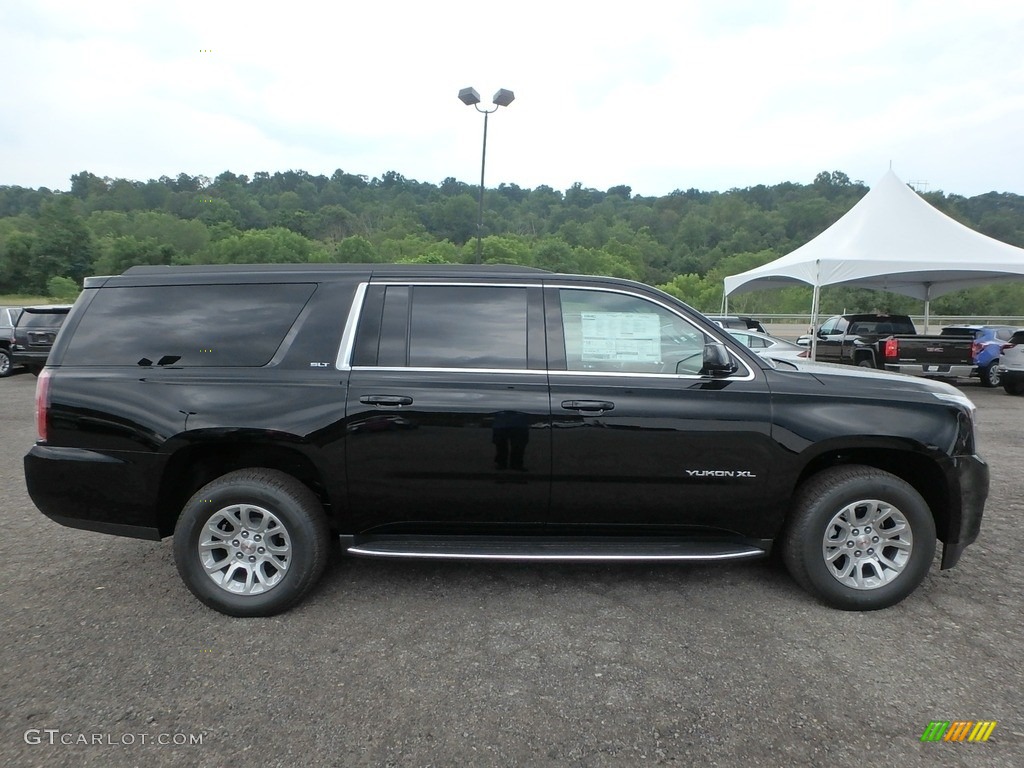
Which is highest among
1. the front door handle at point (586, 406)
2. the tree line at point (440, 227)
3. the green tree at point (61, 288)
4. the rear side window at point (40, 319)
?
the tree line at point (440, 227)

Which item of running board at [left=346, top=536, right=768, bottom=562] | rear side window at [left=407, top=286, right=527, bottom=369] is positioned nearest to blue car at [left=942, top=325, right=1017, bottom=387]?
running board at [left=346, top=536, right=768, bottom=562]

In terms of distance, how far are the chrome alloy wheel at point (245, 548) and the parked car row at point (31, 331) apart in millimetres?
12837

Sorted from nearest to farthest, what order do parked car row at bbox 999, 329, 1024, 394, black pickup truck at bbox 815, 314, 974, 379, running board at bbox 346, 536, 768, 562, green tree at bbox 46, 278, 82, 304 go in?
running board at bbox 346, 536, 768, 562 < black pickup truck at bbox 815, 314, 974, 379 < parked car row at bbox 999, 329, 1024, 394 < green tree at bbox 46, 278, 82, 304

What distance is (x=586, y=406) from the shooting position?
345 cm

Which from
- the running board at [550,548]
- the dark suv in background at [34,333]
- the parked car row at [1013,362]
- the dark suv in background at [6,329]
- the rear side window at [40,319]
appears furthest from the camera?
the dark suv in background at [6,329]

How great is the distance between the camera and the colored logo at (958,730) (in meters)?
2.52

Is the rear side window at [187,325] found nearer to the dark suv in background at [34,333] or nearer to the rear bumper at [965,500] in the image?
the rear bumper at [965,500]

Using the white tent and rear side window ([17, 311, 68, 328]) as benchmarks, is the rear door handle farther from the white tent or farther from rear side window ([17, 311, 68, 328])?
rear side window ([17, 311, 68, 328])

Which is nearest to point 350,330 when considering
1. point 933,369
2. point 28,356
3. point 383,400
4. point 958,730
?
point 383,400

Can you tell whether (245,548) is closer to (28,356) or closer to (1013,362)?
(28,356)

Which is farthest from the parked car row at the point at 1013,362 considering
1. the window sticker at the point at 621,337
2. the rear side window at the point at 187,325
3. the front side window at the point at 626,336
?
the rear side window at the point at 187,325

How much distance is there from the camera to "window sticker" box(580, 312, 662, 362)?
11.8ft

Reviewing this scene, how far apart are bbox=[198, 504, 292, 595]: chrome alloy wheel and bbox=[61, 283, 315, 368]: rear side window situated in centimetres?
82

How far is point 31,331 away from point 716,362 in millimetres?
15252
